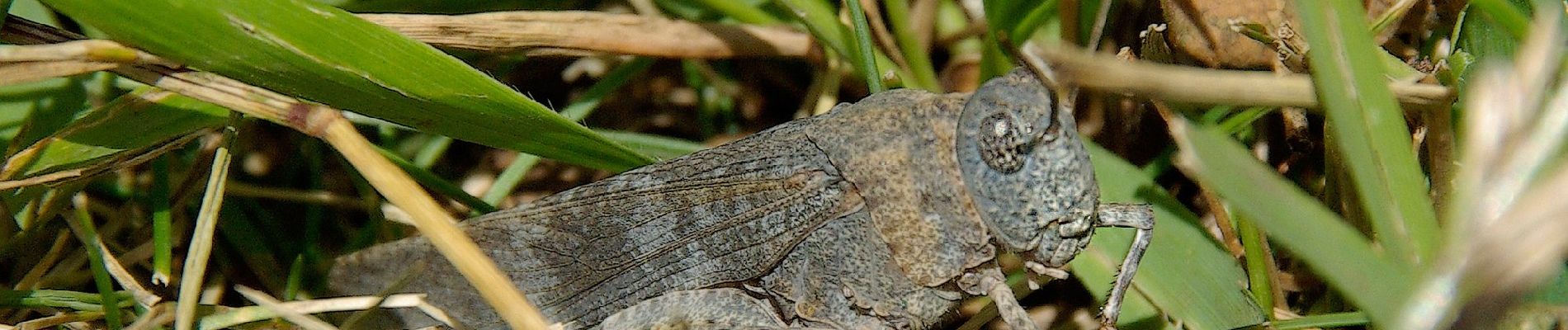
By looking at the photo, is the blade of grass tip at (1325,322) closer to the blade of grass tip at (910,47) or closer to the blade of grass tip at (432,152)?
the blade of grass tip at (910,47)

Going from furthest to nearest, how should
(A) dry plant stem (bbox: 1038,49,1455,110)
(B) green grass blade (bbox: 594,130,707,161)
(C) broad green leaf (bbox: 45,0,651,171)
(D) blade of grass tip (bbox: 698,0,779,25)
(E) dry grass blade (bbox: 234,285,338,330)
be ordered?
(D) blade of grass tip (bbox: 698,0,779,25), (B) green grass blade (bbox: 594,130,707,161), (E) dry grass blade (bbox: 234,285,338,330), (C) broad green leaf (bbox: 45,0,651,171), (A) dry plant stem (bbox: 1038,49,1455,110)

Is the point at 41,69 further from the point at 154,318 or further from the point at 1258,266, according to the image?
the point at 1258,266

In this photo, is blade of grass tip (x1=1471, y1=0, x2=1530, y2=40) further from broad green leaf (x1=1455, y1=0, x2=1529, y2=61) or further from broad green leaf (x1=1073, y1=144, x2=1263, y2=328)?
broad green leaf (x1=1073, y1=144, x2=1263, y2=328)

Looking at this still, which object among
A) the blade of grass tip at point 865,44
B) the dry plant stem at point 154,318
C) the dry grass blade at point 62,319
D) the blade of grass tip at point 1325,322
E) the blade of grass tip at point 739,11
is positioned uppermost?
the blade of grass tip at point 739,11

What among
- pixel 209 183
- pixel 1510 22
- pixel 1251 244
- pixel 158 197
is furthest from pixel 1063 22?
pixel 158 197

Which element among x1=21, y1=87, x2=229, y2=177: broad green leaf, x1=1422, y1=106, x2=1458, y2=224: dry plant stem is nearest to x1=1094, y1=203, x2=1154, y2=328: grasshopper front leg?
x1=1422, y1=106, x2=1458, y2=224: dry plant stem

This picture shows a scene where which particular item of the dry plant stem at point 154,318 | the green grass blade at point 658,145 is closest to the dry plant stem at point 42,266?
the dry plant stem at point 154,318
